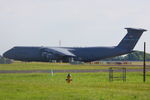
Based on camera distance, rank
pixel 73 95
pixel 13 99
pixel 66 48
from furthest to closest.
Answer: pixel 66 48 < pixel 73 95 < pixel 13 99

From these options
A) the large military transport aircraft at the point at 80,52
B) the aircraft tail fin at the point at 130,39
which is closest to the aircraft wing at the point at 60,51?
the large military transport aircraft at the point at 80,52

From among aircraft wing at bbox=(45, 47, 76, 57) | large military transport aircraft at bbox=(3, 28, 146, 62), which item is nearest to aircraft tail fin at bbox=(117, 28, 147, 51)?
large military transport aircraft at bbox=(3, 28, 146, 62)

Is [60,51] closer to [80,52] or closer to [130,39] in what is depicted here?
[80,52]

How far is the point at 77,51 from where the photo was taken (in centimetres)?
10644

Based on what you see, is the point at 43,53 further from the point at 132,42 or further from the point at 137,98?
the point at 137,98

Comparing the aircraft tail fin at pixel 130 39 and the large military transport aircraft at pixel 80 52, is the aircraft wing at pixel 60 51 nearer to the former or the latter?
the large military transport aircraft at pixel 80 52

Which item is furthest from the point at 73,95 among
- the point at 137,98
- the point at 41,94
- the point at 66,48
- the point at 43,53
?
the point at 66,48

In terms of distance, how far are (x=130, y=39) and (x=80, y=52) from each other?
13.1 meters

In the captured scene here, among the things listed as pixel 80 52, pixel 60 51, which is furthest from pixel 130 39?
pixel 60 51

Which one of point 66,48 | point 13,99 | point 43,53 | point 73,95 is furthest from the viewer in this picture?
point 66,48

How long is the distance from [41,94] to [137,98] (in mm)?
4945

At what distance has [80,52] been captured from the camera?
105438mm

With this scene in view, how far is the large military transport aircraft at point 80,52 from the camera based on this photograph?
Result: 102m

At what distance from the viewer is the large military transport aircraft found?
102 meters
